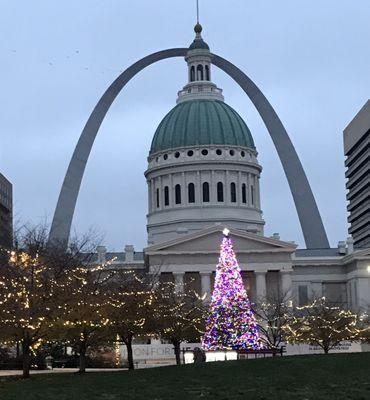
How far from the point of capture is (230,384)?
2756cm

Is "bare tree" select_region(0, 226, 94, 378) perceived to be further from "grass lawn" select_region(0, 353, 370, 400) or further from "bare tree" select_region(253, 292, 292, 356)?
"bare tree" select_region(253, 292, 292, 356)

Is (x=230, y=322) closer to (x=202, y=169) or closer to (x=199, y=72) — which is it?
(x=202, y=169)

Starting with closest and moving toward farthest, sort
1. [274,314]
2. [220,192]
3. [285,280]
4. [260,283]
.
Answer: [274,314] → [260,283] → [285,280] → [220,192]

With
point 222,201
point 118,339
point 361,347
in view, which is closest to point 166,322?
point 118,339

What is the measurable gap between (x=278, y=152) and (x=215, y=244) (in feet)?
44.2

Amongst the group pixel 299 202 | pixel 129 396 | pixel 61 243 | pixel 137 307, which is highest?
pixel 299 202

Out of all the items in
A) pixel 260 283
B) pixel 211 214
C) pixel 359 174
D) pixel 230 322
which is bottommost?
pixel 230 322

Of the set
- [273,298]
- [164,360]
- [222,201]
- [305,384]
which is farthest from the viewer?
[222,201]

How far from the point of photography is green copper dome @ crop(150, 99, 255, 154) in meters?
124

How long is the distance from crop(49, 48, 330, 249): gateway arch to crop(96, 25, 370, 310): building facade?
416 cm

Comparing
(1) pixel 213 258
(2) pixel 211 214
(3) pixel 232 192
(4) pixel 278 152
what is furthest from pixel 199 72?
(1) pixel 213 258

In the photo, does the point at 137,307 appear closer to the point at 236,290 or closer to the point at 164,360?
the point at 236,290

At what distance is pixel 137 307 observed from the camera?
52250 mm

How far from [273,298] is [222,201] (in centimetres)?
3211
